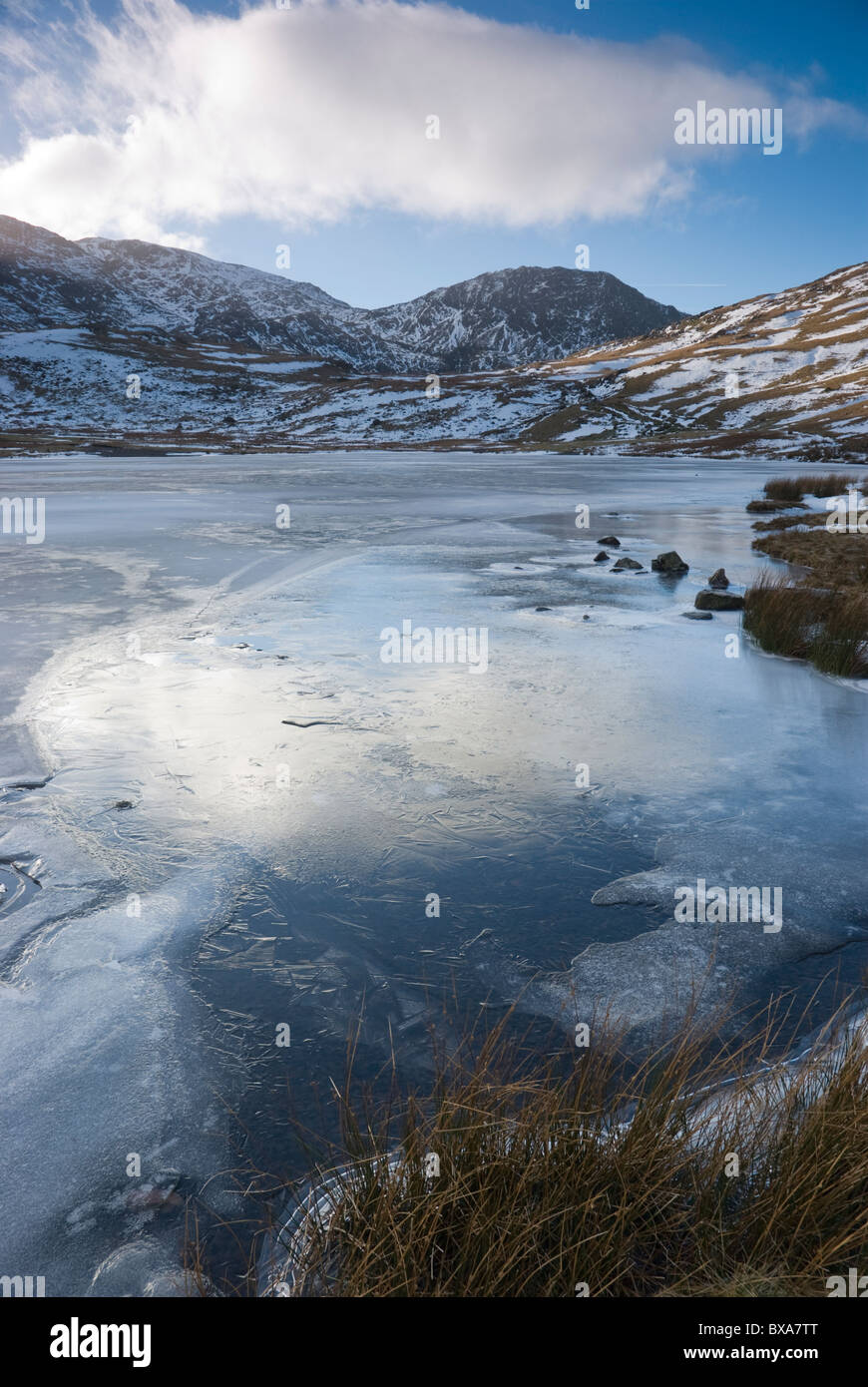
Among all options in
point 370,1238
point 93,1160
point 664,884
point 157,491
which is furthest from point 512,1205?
point 157,491

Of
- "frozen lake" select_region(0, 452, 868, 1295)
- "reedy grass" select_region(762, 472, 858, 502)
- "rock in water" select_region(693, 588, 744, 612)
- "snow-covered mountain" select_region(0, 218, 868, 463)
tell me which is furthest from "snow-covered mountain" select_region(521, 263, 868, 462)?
"frozen lake" select_region(0, 452, 868, 1295)

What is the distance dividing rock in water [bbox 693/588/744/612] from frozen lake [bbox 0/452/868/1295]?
44 cm

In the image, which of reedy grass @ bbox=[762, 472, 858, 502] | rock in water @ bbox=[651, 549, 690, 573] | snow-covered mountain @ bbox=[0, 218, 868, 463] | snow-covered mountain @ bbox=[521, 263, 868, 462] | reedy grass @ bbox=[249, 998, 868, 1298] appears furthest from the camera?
snow-covered mountain @ bbox=[0, 218, 868, 463]

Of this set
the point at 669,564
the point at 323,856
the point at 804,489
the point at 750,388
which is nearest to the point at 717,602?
the point at 669,564

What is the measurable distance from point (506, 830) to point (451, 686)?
9.32 feet

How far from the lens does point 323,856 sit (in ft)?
14.8

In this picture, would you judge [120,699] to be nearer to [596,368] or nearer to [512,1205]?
[512,1205]

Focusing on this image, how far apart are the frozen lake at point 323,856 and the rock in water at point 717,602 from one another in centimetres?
44

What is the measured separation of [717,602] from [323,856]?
8241 millimetres

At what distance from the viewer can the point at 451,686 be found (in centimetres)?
748

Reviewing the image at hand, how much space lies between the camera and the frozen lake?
279 centimetres

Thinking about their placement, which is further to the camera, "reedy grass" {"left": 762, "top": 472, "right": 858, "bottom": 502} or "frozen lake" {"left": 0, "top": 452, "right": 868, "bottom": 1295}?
"reedy grass" {"left": 762, "top": 472, "right": 858, "bottom": 502}

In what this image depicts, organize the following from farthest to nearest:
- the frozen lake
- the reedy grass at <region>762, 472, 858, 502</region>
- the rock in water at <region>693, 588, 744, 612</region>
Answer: the reedy grass at <region>762, 472, 858, 502</region> → the rock in water at <region>693, 588, 744, 612</region> → the frozen lake

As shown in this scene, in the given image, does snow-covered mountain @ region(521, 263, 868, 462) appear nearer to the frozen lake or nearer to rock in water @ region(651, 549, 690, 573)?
rock in water @ region(651, 549, 690, 573)
